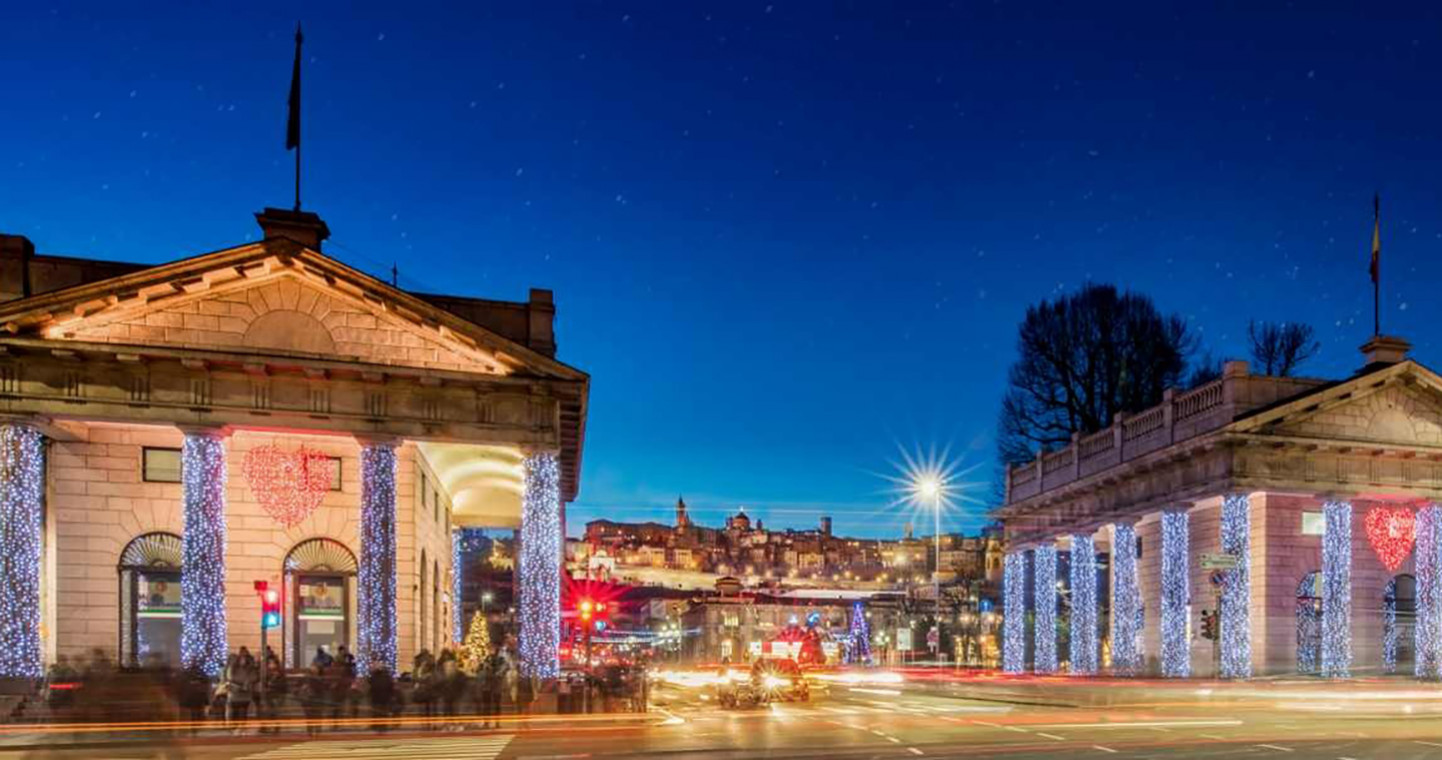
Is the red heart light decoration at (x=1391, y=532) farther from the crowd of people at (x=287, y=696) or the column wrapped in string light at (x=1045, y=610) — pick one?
the crowd of people at (x=287, y=696)

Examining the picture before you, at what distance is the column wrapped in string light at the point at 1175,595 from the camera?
1737 inches

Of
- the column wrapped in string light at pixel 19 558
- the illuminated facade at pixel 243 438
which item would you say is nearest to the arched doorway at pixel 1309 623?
the illuminated facade at pixel 243 438

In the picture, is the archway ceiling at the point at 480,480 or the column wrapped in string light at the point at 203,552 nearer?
the column wrapped in string light at the point at 203,552

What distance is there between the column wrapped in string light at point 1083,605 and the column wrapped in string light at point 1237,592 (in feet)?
33.0

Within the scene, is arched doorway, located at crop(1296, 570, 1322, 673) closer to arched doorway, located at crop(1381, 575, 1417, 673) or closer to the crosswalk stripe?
arched doorway, located at crop(1381, 575, 1417, 673)

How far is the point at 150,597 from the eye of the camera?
35719 millimetres

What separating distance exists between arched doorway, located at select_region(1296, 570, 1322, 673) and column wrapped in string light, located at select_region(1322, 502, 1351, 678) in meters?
0.25

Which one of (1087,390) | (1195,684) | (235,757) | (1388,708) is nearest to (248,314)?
(235,757)

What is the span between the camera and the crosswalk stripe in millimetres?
21609

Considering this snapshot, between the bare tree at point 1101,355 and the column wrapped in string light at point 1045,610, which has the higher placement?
the bare tree at point 1101,355

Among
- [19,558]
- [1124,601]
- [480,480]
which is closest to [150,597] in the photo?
[19,558]

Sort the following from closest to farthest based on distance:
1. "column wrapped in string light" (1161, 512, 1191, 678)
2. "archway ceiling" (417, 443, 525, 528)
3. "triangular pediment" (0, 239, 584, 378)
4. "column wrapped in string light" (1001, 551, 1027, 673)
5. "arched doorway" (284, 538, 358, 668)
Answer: "triangular pediment" (0, 239, 584, 378), "arched doorway" (284, 538, 358, 668), "archway ceiling" (417, 443, 525, 528), "column wrapped in string light" (1161, 512, 1191, 678), "column wrapped in string light" (1001, 551, 1027, 673)

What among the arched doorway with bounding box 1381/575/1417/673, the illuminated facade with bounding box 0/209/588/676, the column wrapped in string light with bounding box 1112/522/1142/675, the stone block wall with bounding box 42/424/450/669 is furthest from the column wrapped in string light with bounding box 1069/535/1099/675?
the stone block wall with bounding box 42/424/450/669

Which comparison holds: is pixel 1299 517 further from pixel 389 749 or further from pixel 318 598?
pixel 389 749
